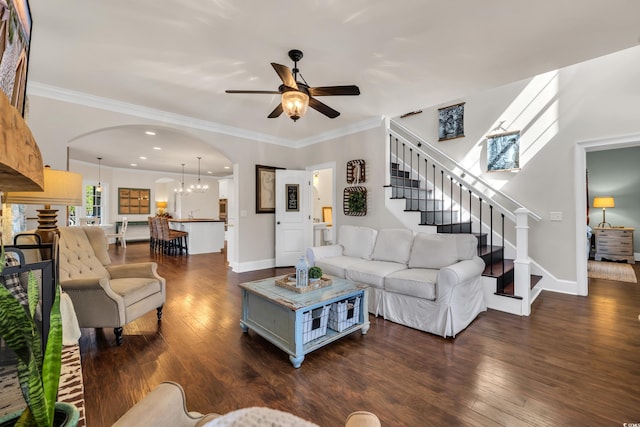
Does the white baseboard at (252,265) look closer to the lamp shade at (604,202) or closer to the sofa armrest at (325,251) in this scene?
the sofa armrest at (325,251)

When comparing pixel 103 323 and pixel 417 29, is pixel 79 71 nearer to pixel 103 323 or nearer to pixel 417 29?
pixel 103 323

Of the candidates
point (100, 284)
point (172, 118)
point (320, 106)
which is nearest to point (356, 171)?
point (320, 106)

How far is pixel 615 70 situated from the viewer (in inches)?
139

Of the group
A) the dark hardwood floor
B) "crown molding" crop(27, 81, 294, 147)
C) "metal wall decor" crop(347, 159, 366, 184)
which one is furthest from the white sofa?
"crown molding" crop(27, 81, 294, 147)

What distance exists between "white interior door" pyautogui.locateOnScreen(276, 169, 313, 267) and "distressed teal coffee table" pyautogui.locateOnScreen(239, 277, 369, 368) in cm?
285

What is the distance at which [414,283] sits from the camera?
2.78 metres

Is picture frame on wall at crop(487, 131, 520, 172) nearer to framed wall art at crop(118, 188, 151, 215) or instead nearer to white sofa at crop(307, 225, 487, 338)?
white sofa at crop(307, 225, 487, 338)

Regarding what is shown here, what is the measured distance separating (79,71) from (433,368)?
184 inches

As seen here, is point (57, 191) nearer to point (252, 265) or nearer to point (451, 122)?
point (252, 265)

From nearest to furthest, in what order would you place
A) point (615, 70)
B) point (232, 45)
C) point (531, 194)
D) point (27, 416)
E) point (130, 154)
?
point (27, 416) → point (232, 45) → point (615, 70) → point (531, 194) → point (130, 154)

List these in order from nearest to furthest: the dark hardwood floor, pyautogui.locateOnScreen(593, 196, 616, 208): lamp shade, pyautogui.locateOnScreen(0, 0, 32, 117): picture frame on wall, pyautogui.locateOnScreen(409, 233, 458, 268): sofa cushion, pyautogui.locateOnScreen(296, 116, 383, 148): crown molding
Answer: pyautogui.locateOnScreen(0, 0, 32, 117): picture frame on wall → the dark hardwood floor → pyautogui.locateOnScreen(409, 233, 458, 268): sofa cushion → pyautogui.locateOnScreen(296, 116, 383, 148): crown molding → pyautogui.locateOnScreen(593, 196, 616, 208): lamp shade

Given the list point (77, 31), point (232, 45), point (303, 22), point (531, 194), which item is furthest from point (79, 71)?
point (531, 194)

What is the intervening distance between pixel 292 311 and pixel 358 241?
1922 mm

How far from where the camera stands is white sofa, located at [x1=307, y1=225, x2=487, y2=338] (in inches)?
104
